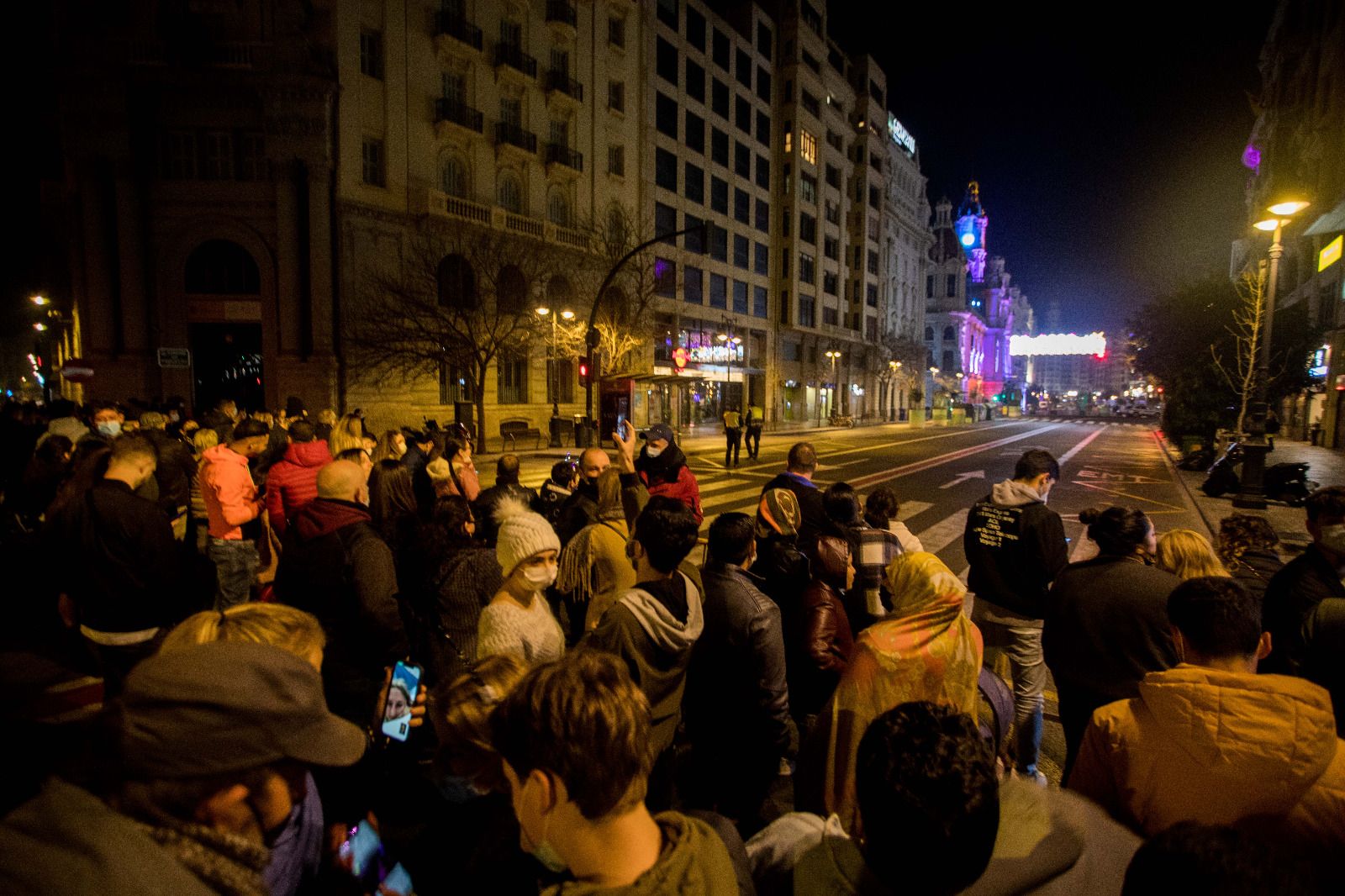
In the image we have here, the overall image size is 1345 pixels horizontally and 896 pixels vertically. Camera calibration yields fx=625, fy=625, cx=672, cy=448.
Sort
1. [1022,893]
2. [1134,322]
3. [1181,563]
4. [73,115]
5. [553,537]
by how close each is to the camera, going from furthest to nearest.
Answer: [1134,322]
[73,115]
[1181,563]
[553,537]
[1022,893]

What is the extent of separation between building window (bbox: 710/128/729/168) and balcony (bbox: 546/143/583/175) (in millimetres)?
13043

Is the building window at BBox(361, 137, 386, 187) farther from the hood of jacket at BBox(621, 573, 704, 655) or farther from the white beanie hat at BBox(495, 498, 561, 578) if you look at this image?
the hood of jacket at BBox(621, 573, 704, 655)

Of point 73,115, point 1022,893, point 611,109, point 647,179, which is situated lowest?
point 1022,893

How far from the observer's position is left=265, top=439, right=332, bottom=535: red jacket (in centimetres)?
538

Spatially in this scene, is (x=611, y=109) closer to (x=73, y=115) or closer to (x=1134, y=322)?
(x=73, y=115)

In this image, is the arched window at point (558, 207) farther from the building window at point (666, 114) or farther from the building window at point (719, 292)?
the building window at point (719, 292)

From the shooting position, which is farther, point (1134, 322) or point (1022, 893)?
point (1134, 322)

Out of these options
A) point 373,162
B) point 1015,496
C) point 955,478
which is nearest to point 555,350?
point 373,162

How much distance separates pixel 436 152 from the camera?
2783 centimetres

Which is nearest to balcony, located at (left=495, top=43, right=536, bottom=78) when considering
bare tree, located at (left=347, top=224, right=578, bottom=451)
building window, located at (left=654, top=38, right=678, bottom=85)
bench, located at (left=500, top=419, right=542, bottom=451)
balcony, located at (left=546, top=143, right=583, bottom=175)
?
balcony, located at (left=546, top=143, right=583, bottom=175)

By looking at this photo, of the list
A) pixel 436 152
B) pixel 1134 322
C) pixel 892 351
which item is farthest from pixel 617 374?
pixel 892 351

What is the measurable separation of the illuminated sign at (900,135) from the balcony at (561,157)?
44.5 meters

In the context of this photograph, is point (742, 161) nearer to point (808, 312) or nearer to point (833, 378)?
point (808, 312)

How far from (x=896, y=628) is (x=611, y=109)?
38925 millimetres
